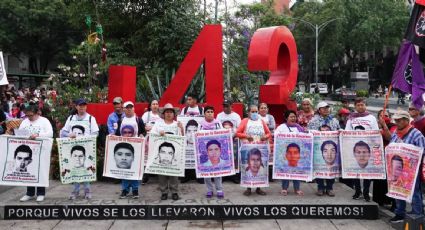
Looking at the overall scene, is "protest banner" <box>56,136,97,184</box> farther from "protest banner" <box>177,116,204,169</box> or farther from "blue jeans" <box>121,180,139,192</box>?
"protest banner" <box>177,116,204,169</box>

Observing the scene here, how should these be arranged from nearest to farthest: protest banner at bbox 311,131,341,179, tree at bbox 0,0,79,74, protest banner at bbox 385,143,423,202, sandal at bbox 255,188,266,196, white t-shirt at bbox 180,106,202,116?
protest banner at bbox 385,143,423,202 → protest banner at bbox 311,131,341,179 → sandal at bbox 255,188,266,196 → white t-shirt at bbox 180,106,202,116 → tree at bbox 0,0,79,74

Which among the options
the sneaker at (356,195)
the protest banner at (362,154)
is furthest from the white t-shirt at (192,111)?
the sneaker at (356,195)

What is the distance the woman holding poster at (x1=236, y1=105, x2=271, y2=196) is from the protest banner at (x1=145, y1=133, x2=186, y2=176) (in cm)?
111

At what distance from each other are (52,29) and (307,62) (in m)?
29.8

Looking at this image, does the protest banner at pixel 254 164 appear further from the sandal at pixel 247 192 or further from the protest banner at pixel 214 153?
the protest banner at pixel 214 153

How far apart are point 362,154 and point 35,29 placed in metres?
36.8

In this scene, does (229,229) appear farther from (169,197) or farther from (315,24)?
(315,24)

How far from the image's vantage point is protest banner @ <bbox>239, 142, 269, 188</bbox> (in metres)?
8.18

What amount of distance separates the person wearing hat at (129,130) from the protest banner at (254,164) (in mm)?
1823

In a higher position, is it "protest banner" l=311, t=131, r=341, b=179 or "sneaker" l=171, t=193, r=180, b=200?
"protest banner" l=311, t=131, r=341, b=179

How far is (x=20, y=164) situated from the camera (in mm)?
7688

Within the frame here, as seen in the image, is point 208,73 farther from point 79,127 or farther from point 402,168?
point 402,168

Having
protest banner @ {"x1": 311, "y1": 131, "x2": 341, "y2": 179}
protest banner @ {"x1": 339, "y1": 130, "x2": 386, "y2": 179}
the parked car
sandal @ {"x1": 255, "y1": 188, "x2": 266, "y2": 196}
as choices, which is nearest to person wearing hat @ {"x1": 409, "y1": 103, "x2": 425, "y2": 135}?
protest banner @ {"x1": 339, "y1": 130, "x2": 386, "y2": 179}

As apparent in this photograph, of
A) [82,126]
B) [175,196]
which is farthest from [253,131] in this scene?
[82,126]
